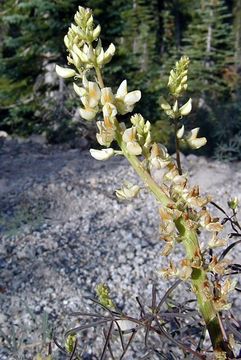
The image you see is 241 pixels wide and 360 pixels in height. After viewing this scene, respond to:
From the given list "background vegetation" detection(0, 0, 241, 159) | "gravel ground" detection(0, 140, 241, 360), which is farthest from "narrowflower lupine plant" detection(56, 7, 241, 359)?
"background vegetation" detection(0, 0, 241, 159)

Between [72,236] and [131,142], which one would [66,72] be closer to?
[131,142]

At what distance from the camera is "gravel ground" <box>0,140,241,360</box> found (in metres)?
3.38

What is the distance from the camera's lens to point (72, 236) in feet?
14.2

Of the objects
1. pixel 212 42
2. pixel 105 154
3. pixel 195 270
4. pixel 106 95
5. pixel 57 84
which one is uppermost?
pixel 106 95

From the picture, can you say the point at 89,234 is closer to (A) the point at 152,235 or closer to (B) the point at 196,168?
(A) the point at 152,235

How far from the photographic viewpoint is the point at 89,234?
4387 mm

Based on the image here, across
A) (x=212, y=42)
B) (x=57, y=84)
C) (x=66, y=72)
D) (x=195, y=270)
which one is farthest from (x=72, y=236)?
(x=212, y=42)

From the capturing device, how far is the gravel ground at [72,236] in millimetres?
3381

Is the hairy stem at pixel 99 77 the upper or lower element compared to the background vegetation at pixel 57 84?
upper

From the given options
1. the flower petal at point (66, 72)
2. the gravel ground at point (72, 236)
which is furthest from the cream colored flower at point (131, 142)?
the gravel ground at point (72, 236)

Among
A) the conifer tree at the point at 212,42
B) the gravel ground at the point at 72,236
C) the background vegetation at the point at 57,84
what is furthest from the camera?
the conifer tree at the point at 212,42

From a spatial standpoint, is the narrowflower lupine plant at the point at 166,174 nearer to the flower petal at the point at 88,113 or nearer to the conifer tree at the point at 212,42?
the flower petal at the point at 88,113

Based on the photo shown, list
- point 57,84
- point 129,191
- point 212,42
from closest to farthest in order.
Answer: point 129,191, point 57,84, point 212,42

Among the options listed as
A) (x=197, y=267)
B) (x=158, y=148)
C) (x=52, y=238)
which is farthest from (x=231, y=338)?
(x=52, y=238)
